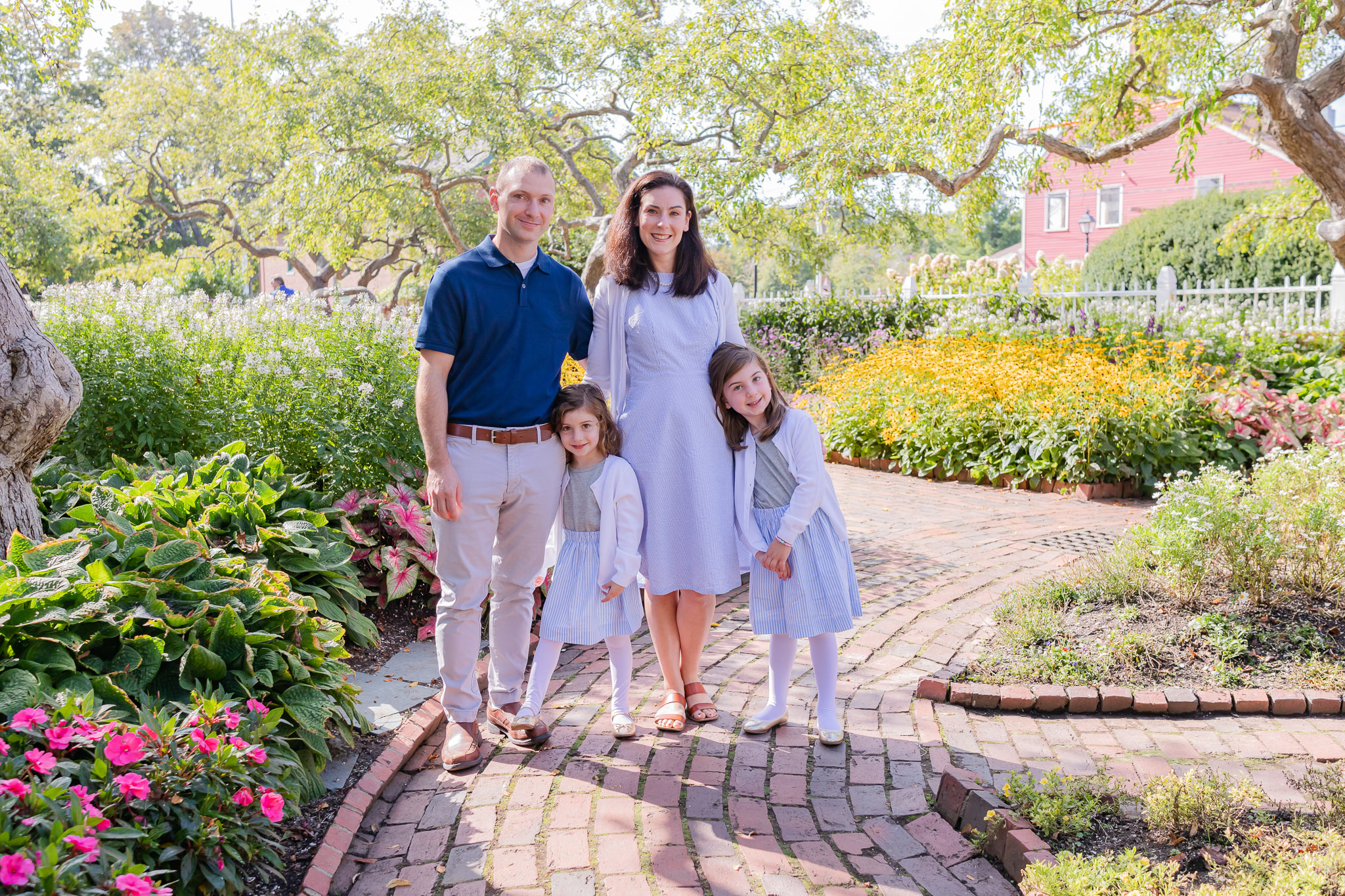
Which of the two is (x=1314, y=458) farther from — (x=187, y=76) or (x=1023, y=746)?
(x=187, y=76)

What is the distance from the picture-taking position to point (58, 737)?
80.9 inches

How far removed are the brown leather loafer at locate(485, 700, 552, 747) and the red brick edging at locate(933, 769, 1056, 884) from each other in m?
1.30

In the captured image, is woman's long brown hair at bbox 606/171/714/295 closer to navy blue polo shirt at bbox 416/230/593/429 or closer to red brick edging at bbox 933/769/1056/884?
navy blue polo shirt at bbox 416/230/593/429

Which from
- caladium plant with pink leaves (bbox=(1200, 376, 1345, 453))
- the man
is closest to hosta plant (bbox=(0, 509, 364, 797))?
the man

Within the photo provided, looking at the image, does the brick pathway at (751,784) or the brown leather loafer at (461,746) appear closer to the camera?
the brick pathway at (751,784)

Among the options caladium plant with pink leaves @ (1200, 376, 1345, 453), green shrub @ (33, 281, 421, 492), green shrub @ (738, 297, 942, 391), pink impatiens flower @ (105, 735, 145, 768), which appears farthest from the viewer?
green shrub @ (738, 297, 942, 391)

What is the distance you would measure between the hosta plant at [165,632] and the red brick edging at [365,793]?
0.15 m

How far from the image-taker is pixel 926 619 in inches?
176

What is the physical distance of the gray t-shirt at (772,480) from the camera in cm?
330

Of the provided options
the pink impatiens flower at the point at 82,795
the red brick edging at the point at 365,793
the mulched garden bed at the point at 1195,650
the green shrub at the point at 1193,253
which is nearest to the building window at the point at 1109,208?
the green shrub at the point at 1193,253

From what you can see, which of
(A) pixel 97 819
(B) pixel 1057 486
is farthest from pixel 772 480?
(B) pixel 1057 486

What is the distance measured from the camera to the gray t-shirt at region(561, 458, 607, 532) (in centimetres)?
326

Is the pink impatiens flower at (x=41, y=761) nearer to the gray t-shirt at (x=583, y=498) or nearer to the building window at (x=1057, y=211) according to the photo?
the gray t-shirt at (x=583, y=498)

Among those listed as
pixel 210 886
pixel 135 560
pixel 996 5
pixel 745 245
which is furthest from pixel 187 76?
pixel 210 886
